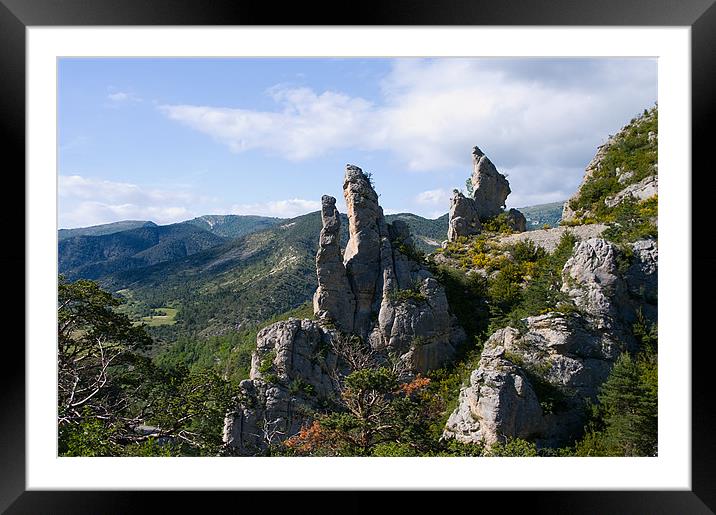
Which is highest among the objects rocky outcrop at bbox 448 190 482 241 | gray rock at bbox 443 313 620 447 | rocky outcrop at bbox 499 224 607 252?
rocky outcrop at bbox 448 190 482 241

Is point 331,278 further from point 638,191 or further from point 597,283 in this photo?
point 638,191

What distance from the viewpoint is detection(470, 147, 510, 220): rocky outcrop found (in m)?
17.5

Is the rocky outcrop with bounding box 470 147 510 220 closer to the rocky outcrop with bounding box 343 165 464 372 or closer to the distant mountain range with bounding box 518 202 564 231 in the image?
the rocky outcrop with bounding box 343 165 464 372

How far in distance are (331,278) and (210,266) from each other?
19999mm

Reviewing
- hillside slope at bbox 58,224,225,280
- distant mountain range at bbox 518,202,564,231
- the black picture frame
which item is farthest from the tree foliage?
hillside slope at bbox 58,224,225,280

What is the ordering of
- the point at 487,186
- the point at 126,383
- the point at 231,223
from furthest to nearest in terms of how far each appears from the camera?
the point at 231,223
the point at 487,186
the point at 126,383

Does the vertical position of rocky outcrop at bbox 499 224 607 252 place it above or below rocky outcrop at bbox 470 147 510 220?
below

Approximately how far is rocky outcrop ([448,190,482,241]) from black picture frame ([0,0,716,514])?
46.6 ft

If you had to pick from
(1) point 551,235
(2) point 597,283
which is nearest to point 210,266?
(1) point 551,235

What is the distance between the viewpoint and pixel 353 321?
40.7 feet

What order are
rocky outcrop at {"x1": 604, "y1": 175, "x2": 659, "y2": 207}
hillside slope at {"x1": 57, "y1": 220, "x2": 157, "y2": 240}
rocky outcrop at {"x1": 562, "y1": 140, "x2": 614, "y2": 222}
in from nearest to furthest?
rocky outcrop at {"x1": 604, "y1": 175, "x2": 659, "y2": 207}
rocky outcrop at {"x1": 562, "y1": 140, "x2": 614, "y2": 222}
hillside slope at {"x1": 57, "y1": 220, "x2": 157, "y2": 240}

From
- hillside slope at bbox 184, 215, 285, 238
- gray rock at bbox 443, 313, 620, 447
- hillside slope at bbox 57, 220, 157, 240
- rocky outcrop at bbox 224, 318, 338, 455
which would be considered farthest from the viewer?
hillside slope at bbox 184, 215, 285, 238
